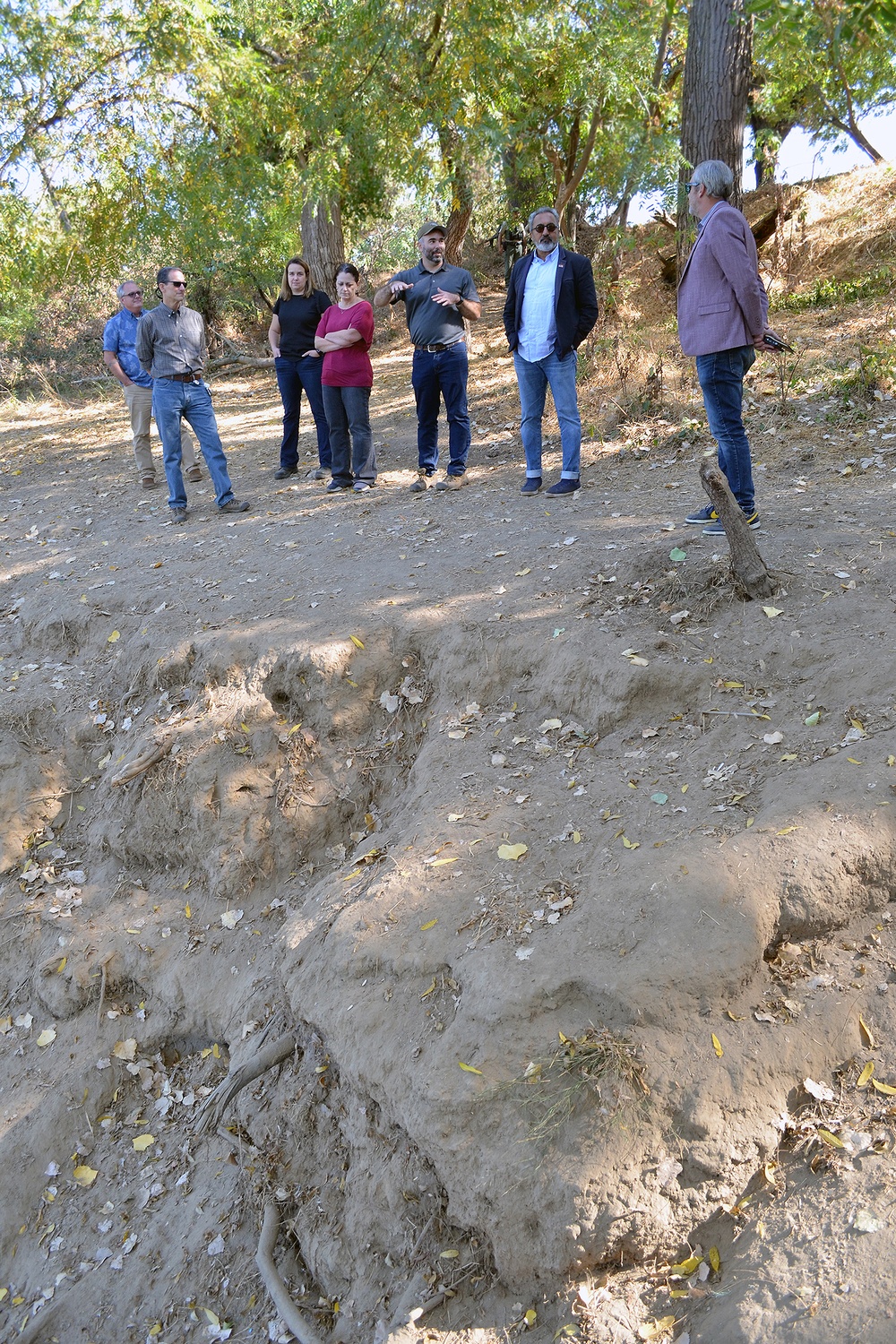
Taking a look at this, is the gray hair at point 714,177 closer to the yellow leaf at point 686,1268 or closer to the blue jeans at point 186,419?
the blue jeans at point 186,419

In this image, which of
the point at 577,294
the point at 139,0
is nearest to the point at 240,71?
the point at 139,0

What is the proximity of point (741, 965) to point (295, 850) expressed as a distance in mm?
2613

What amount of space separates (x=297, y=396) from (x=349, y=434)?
810mm

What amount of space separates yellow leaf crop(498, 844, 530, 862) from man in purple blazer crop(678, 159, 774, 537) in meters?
2.33

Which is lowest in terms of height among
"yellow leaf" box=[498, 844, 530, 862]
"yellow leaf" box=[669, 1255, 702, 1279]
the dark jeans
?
"yellow leaf" box=[669, 1255, 702, 1279]

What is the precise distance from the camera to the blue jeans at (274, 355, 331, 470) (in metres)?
8.23

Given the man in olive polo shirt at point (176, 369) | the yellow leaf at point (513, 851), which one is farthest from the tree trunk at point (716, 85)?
the yellow leaf at point (513, 851)

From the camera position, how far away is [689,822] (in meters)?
3.59

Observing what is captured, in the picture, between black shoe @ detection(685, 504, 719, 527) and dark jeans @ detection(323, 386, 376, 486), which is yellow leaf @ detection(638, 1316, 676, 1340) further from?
dark jeans @ detection(323, 386, 376, 486)

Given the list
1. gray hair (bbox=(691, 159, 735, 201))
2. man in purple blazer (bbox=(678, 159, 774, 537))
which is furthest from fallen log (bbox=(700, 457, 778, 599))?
gray hair (bbox=(691, 159, 735, 201))

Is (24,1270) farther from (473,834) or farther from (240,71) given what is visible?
(240,71)

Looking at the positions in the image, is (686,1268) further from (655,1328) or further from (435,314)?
(435,314)

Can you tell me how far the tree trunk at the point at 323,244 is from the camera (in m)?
12.0

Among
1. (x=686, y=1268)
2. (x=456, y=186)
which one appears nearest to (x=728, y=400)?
(x=686, y=1268)
